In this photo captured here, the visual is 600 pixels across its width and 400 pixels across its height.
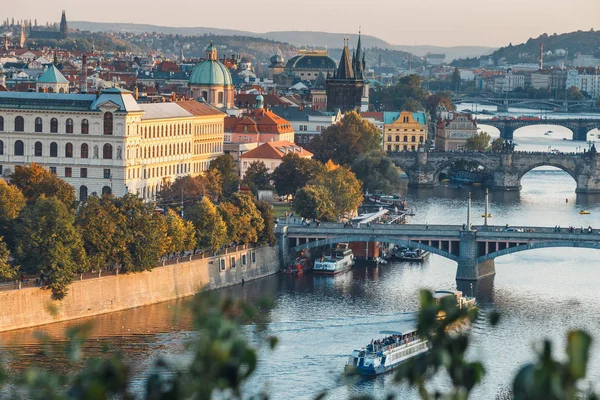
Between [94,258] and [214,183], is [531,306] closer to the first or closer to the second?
[94,258]

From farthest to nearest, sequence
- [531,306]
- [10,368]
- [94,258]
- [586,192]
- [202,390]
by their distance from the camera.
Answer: [586,192] < [531,306] < [94,258] < [10,368] < [202,390]

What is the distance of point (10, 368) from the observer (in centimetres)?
3142

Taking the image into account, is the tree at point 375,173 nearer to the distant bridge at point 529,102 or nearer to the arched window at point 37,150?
the arched window at point 37,150

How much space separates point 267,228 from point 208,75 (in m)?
32.4

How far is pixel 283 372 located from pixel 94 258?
31.9 ft

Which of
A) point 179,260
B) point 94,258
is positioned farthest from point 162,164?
point 94,258

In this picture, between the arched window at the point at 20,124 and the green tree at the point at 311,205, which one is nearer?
the green tree at the point at 311,205

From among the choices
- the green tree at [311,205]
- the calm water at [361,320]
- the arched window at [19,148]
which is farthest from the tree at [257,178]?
the calm water at [361,320]

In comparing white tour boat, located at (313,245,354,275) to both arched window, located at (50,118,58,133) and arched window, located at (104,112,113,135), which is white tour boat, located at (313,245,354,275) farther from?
arched window, located at (50,118,58,133)

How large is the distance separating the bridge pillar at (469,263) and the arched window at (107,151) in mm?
14361

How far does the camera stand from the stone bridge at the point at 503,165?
88125 millimetres

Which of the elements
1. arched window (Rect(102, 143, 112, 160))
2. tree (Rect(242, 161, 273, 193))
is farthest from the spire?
arched window (Rect(102, 143, 112, 160))

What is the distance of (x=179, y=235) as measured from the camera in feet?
147

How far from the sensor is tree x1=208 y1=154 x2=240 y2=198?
2505 inches
